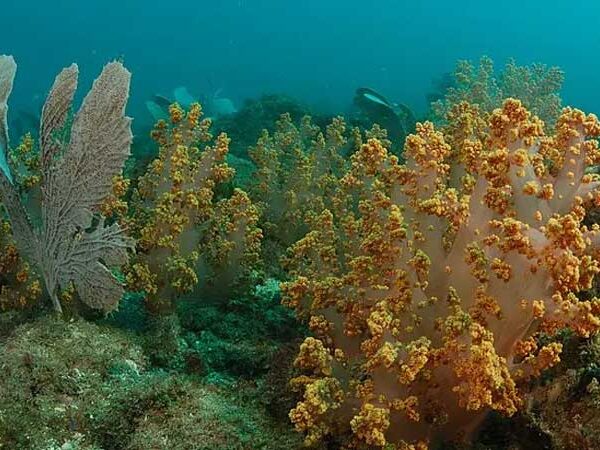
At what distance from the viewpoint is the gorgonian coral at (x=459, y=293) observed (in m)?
2.44

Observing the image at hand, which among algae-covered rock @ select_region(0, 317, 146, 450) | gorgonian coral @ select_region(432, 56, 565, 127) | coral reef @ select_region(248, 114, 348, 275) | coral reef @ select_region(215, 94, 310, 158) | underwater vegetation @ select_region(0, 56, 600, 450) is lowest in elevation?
algae-covered rock @ select_region(0, 317, 146, 450)

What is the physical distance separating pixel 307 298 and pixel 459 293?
1038 millimetres

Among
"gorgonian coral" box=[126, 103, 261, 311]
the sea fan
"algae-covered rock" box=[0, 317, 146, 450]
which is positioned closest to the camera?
"algae-covered rock" box=[0, 317, 146, 450]

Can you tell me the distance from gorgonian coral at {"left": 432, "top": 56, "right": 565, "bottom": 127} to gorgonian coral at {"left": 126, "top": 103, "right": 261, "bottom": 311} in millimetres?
4023

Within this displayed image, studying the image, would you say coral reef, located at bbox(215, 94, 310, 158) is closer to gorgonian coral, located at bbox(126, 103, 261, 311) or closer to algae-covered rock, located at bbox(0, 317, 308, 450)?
gorgonian coral, located at bbox(126, 103, 261, 311)

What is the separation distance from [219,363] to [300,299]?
0.75 m

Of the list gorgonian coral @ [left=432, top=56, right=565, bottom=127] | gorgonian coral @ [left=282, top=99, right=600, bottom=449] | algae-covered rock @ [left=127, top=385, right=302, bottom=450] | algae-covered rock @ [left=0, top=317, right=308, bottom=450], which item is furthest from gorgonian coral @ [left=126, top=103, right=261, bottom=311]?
gorgonian coral @ [left=432, top=56, right=565, bottom=127]

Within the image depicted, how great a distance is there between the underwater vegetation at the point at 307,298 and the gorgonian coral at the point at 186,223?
0.05 feet

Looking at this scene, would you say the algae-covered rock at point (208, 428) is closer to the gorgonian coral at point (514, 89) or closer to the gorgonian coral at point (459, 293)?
the gorgonian coral at point (459, 293)

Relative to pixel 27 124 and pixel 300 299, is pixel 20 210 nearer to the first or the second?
pixel 300 299

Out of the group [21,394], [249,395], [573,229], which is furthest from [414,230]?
[21,394]

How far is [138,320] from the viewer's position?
400 centimetres

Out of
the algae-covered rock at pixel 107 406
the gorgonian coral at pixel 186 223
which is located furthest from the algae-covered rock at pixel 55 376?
the gorgonian coral at pixel 186 223

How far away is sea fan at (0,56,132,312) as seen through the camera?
3.34 metres
